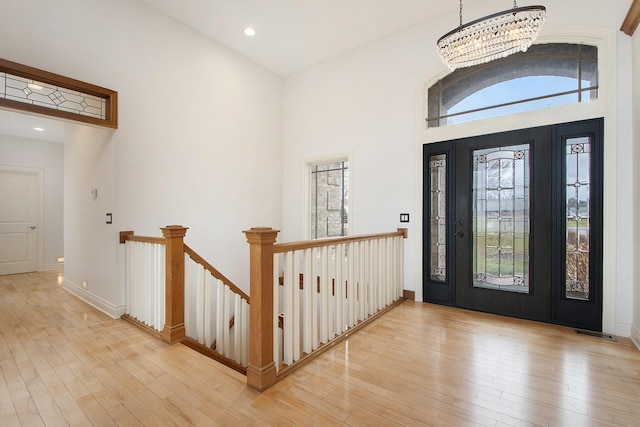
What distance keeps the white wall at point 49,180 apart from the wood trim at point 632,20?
9.35 m

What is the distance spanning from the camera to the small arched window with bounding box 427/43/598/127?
10.0 ft

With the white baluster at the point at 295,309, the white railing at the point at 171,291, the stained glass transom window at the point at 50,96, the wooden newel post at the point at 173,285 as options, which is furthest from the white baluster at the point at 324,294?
the stained glass transom window at the point at 50,96

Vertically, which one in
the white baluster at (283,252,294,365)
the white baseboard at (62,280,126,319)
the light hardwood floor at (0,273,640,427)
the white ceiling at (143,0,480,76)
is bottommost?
the light hardwood floor at (0,273,640,427)

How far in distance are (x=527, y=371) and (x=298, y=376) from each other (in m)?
1.70

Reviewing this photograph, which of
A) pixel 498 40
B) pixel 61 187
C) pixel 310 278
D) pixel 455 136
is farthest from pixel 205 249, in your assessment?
pixel 61 187

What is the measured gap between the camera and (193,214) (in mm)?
4125

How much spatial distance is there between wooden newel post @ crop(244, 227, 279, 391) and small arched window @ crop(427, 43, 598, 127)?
10.1 ft

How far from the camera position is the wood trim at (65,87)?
8.86ft

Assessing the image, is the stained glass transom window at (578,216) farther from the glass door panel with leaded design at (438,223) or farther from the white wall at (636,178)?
the glass door panel with leaded design at (438,223)

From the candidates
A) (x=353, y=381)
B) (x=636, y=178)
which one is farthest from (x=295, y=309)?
(x=636, y=178)

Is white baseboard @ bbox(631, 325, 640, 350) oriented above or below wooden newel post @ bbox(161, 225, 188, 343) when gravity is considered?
below

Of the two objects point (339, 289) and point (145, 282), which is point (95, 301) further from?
point (339, 289)

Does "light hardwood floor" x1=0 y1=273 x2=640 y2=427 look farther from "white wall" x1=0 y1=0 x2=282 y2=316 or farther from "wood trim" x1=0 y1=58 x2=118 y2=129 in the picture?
"wood trim" x1=0 y1=58 x2=118 y2=129

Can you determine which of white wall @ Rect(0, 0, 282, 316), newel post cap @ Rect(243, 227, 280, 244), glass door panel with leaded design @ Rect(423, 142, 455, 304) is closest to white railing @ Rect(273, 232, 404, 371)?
newel post cap @ Rect(243, 227, 280, 244)
